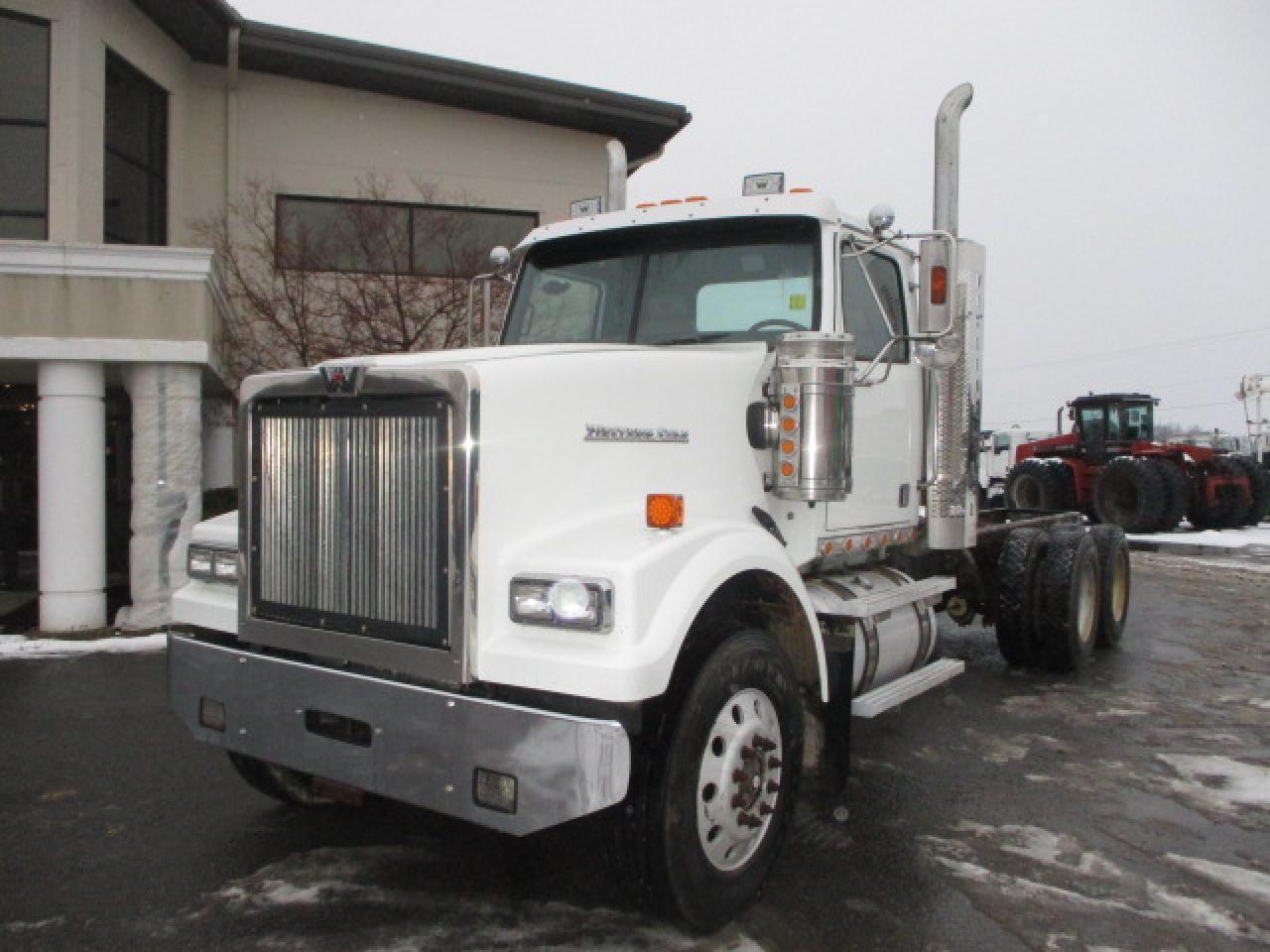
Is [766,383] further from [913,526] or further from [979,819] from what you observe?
[979,819]

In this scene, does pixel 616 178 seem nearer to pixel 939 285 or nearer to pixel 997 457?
pixel 939 285

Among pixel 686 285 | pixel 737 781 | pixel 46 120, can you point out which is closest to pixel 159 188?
pixel 46 120

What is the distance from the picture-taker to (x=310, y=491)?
12.0 feet

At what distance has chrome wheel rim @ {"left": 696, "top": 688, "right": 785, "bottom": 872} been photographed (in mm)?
3453

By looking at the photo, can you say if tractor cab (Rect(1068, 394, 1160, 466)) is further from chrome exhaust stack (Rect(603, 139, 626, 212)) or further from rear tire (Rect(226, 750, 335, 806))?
rear tire (Rect(226, 750, 335, 806))

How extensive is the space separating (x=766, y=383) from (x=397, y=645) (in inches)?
75.5

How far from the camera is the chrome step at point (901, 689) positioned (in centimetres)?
448

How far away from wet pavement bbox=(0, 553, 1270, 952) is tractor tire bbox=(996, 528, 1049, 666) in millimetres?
983

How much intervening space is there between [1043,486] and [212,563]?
20.6 meters

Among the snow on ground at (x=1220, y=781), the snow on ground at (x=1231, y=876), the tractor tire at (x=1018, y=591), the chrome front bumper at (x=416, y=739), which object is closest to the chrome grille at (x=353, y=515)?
the chrome front bumper at (x=416, y=739)

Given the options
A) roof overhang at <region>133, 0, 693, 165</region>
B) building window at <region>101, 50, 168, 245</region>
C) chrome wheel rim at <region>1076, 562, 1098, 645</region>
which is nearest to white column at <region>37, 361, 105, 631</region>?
building window at <region>101, 50, 168, 245</region>

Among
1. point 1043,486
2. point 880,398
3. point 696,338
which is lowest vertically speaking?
point 1043,486

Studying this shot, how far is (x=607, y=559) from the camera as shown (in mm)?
3221

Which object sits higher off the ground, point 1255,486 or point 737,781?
point 1255,486
